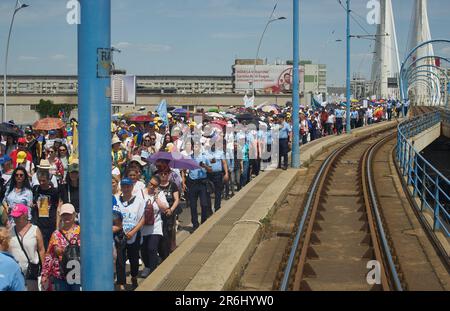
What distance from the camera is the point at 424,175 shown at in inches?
568

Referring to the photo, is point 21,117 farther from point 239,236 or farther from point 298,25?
point 239,236

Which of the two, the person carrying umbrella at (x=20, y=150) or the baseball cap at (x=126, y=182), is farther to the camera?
the person carrying umbrella at (x=20, y=150)

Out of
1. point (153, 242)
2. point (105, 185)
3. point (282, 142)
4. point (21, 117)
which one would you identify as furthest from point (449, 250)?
point (21, 117)

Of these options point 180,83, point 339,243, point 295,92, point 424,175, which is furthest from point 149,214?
point 180,83

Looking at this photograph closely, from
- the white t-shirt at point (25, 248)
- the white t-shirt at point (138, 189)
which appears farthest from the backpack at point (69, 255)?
the white t-shirt at point (138, 189)

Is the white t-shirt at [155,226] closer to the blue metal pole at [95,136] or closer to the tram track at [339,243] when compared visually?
the tram track at [339,243]

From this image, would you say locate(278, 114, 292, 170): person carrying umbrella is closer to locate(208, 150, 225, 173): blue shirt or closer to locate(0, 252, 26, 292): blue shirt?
locate(208, 150, 225, 173): blue shirt

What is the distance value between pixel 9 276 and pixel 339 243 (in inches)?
280

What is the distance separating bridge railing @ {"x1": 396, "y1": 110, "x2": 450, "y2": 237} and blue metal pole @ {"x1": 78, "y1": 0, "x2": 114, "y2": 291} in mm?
6626

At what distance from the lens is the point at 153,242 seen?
30.7 feet

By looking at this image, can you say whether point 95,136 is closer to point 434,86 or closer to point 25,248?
point 25,248

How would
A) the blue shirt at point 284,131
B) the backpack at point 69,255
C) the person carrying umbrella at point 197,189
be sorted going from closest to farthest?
1. the backpack at point 69,255
2. the person carrying umbrella at point 197,189
3. the blue shirt at point 284,131

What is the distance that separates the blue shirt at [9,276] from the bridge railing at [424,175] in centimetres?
711

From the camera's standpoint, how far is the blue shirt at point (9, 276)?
5.55 meters
